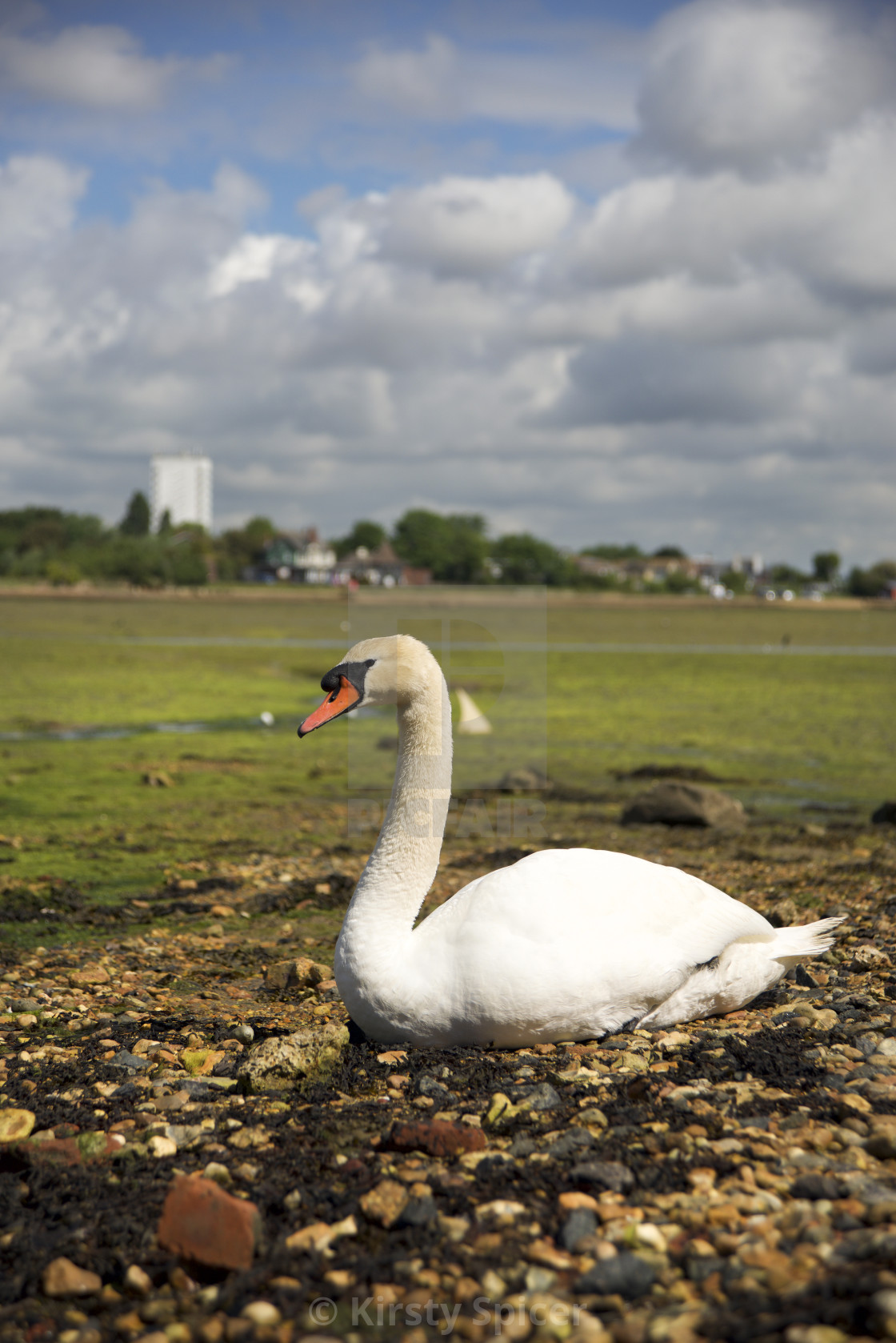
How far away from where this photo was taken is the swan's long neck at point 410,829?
497 centimetres

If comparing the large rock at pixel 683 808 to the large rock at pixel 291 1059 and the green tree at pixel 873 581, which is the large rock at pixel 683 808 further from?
the green tree at pixel 873 581

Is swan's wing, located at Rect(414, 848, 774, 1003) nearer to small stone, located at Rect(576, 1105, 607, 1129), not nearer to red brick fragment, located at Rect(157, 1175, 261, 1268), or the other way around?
small stone, located at Rect(576, 1105, 607, 1129)

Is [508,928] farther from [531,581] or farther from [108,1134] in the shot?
[531,581]

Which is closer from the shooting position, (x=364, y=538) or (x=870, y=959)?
(x=870, y=959)

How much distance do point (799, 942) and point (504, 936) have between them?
1.82 m

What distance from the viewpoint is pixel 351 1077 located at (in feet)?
15.3

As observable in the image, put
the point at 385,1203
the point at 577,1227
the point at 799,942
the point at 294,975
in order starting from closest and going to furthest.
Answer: the point at 577,1227 → the point at 385,1203 → the point at 799,942 → the point at 294,975

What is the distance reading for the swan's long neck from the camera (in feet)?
16.3

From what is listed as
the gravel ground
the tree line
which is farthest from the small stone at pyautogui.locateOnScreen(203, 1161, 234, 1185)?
the tree line

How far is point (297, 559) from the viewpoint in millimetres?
155375

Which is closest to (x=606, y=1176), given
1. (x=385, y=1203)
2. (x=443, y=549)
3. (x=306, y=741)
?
(x=385, y=1203)

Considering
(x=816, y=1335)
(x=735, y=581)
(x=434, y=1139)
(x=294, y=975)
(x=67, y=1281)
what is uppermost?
Answer: (x=735, y=581)

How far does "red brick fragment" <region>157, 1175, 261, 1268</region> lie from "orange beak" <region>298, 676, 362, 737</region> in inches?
77.9

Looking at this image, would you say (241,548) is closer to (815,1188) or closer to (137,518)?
(137,518)
